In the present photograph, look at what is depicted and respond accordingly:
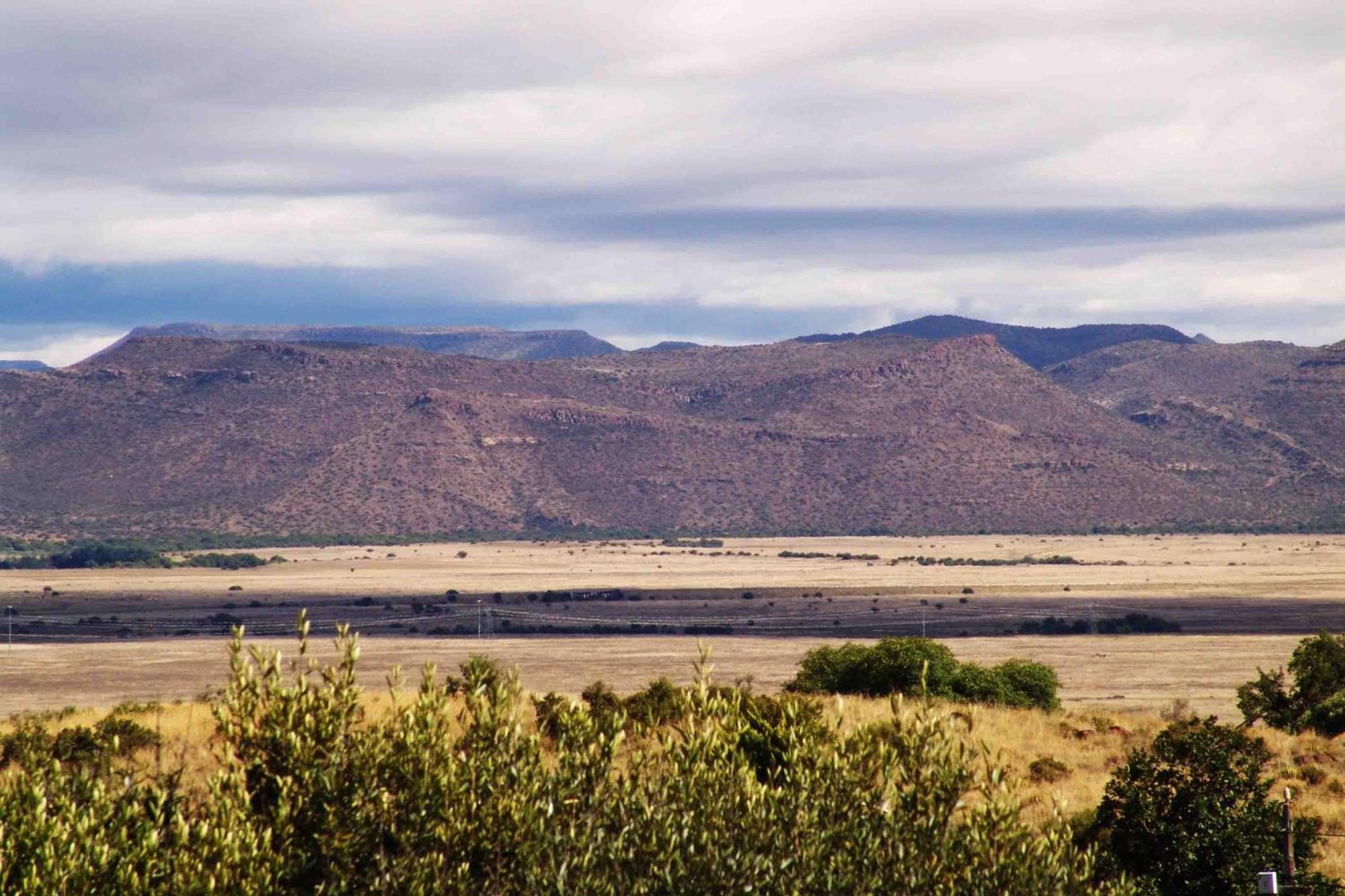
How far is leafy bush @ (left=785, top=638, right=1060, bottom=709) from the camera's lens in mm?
41250

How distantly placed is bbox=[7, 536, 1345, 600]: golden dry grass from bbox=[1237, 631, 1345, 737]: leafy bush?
82.9m

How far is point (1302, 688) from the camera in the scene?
139ft

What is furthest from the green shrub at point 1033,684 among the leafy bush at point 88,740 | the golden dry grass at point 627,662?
the leafy bush at point 88,740

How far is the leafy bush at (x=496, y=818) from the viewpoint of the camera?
12.5 m

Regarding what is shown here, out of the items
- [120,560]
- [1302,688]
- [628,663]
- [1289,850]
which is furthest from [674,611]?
[1289,850]

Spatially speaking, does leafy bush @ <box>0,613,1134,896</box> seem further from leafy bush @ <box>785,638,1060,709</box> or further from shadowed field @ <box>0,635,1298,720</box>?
shadowed field @ <box>0,635,1298,720</box>

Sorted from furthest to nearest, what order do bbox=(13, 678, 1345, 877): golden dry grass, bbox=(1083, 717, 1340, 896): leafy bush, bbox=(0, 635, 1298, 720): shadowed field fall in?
bbox=(0, 635, 1298, 720): shadowed field
bbox=(13, 678, 1345, 877): golden dry grass
bbox=(1083, 717, 1340, 896): leafy bush

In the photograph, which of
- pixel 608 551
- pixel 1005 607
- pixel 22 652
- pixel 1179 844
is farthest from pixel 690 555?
pixel 1179 844

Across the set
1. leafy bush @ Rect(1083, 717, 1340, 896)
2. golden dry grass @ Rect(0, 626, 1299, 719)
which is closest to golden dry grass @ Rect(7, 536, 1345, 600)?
golden dry grass @ Rect(0, 626, 1299, 719)

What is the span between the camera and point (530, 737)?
554 inches

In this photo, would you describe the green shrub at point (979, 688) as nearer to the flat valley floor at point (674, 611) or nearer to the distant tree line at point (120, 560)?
Answer: the flat valley floor at point (674, 611)

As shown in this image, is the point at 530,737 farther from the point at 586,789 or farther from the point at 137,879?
the point at 137,879

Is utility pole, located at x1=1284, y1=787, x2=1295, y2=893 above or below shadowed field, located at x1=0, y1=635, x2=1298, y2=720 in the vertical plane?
above

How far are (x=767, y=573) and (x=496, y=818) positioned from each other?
474 feet
